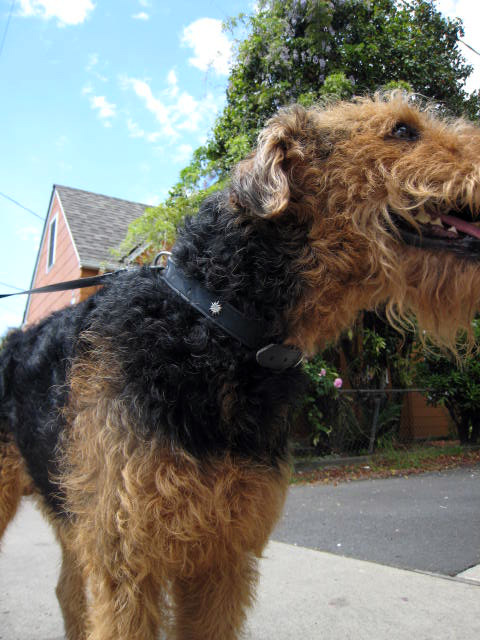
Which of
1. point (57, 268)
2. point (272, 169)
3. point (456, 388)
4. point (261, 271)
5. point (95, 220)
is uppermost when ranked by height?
point (95, 220)

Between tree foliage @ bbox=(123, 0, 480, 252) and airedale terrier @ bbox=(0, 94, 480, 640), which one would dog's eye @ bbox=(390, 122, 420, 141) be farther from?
tree foliage @ bbox=(123, 0, 480, 252)

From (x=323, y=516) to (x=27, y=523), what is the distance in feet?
10.9

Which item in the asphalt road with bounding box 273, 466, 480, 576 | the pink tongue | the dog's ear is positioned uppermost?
the dog's ear

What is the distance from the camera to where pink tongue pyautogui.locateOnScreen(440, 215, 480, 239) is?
1.78 m

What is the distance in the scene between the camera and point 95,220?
17516 mm

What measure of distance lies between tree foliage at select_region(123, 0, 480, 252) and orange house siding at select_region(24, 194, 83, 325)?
5.23m

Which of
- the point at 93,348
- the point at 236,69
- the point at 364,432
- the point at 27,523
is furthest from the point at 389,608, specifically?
the point at 236,69

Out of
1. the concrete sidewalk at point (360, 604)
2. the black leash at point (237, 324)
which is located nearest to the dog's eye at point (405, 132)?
the black leash at point (237, 324)

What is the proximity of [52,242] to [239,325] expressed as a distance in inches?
725

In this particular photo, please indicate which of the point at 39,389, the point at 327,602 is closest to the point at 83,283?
the point at 39,389

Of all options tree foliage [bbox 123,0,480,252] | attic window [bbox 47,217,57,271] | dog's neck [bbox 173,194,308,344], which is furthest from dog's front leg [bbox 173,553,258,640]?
attic window [bbox 47,217,57,271]

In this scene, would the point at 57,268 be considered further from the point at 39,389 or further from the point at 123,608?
the point at 123,608

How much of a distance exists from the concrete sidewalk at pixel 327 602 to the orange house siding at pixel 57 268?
Answer: 9410 millimetres

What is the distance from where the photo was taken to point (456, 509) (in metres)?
5.70
